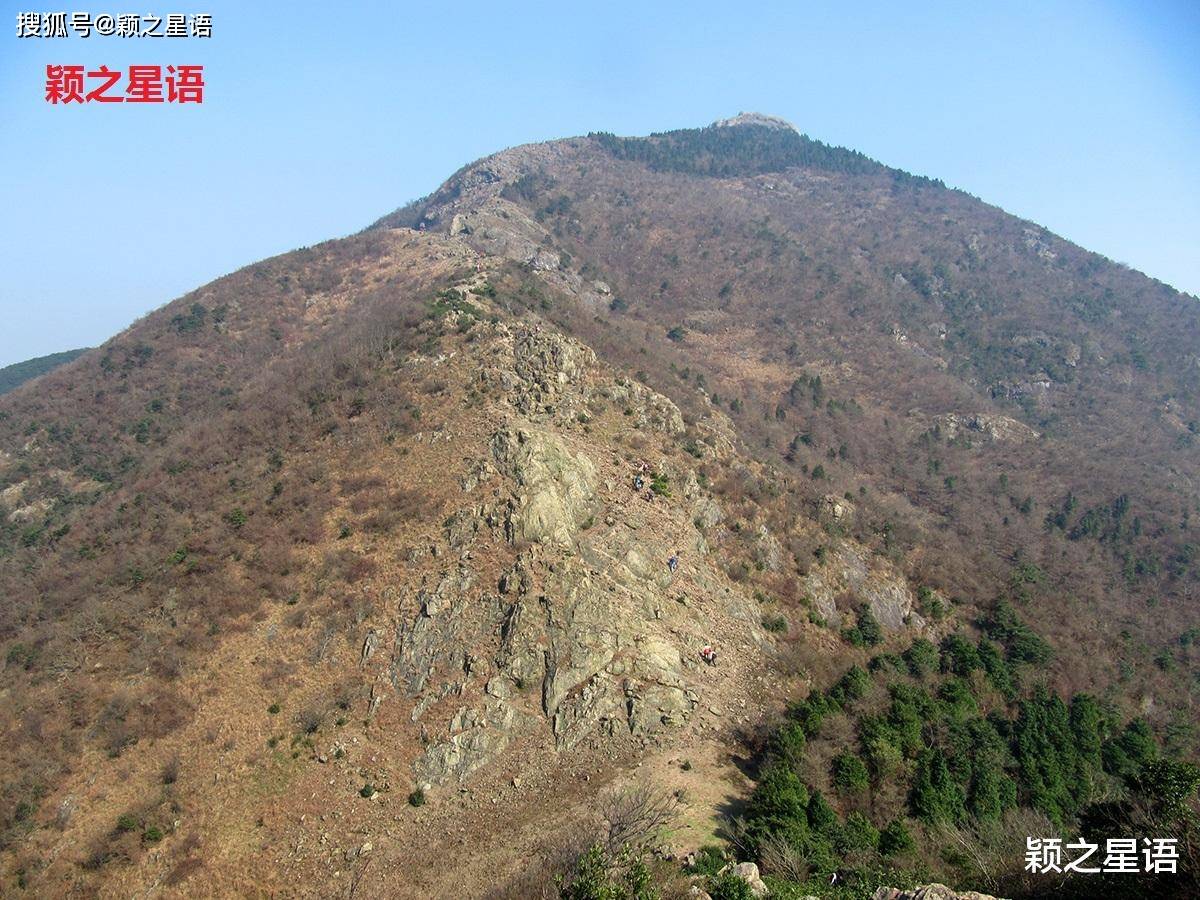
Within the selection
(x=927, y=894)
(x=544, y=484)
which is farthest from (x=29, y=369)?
(x=927, y=894)

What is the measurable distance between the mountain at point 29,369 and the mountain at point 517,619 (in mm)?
53583

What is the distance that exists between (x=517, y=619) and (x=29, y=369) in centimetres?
12977

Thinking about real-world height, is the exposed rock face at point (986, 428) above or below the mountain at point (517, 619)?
above

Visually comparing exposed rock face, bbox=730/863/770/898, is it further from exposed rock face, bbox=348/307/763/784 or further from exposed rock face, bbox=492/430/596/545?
exposed rock face, bbox=492/430/596/545

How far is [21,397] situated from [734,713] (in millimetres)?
75536

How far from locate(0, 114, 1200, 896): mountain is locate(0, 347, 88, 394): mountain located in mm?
53583

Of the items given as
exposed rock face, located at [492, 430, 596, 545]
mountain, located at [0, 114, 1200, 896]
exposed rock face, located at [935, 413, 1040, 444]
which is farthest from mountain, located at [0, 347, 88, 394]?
exposed rock face, located at [935, 413, 1040, 444]

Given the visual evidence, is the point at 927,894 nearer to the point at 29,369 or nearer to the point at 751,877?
the point at 751,877

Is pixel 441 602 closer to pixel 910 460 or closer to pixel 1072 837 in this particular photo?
pixel 1072 837

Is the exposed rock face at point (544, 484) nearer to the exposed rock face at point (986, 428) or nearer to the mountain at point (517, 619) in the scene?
the mountain at point (517, 619)

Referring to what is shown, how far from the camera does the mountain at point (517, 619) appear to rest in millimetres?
24516

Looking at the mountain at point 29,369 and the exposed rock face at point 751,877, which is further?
the mountain at point 29,369

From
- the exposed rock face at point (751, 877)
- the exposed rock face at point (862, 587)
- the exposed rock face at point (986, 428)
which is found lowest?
the exposed rock face at point (751, 877)

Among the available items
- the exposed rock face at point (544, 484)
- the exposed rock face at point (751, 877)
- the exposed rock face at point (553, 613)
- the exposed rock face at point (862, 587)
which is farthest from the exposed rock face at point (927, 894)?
the exposed rock face at point (862, 587)
